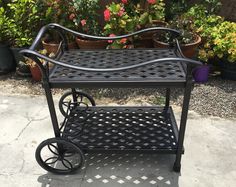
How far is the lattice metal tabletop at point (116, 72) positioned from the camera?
1.94 m

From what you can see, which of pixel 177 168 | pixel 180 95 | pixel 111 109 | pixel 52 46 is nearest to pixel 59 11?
pixel 52 46

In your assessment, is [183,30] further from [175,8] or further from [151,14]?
[175,8]

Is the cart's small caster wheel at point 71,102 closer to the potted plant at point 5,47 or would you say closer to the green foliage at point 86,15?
the green foliage at point 86,15

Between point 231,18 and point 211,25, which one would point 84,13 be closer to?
point 211,25

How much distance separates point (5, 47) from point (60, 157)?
2424 mm

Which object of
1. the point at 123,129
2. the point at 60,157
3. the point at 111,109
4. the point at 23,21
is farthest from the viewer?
the point at 23,21

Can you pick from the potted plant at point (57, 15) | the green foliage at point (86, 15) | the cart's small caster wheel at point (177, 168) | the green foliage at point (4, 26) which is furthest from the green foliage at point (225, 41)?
the green foliage at point (4, 26)

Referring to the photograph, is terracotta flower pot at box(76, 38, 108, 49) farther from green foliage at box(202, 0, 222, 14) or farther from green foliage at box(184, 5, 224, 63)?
green foliage at box(202, 0, 222, 14)

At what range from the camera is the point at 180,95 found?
11.4 ft

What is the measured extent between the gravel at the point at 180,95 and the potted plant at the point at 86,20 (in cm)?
67

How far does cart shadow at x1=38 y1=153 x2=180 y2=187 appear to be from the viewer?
2285mm

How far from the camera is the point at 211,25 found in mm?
3918

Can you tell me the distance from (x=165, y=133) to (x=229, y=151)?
25.4 inches

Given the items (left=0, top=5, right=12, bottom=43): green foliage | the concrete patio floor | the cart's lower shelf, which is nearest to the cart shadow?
the concrete patio floor
